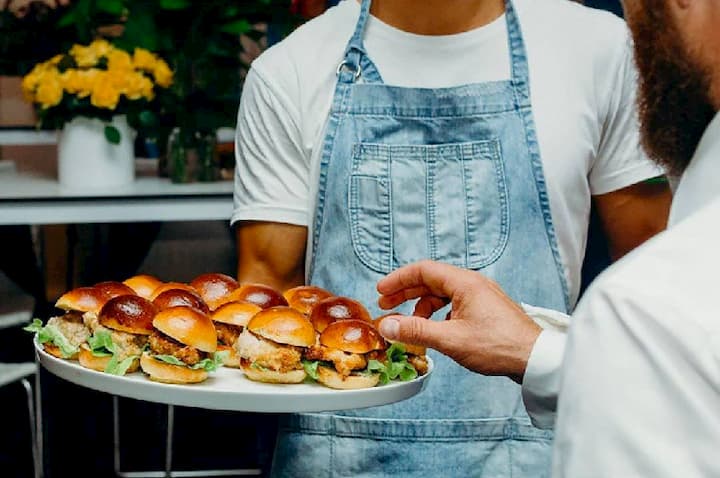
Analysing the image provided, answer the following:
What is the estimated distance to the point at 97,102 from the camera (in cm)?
301

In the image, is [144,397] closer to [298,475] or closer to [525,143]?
[298,475]

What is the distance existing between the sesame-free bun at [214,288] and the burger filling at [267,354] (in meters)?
0.16

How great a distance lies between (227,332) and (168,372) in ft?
0.63

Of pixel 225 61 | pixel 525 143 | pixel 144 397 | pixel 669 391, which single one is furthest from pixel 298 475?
pixel 225 61

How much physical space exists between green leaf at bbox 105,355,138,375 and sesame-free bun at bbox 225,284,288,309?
22 centimetres

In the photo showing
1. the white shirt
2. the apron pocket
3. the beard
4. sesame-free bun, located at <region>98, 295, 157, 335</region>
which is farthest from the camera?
the apron pocket

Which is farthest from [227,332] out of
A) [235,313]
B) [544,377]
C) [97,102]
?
[97,102]

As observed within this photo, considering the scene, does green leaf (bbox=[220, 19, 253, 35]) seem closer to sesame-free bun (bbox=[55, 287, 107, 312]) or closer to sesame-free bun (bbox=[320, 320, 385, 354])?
sesame-free bun (bbox=[55, 287, 107, 312])

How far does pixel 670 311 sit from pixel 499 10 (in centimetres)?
115

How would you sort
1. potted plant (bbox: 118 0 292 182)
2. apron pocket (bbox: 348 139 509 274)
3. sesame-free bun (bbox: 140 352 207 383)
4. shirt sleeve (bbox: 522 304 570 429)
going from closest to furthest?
shirt sleeve (bbox: 522 304 570 429)
sesame-free bun (bbox: 140 352 207 383)
apron pocket (bbox: 348 139 509 274)
potted plant (bbox: 118 0 292 182)

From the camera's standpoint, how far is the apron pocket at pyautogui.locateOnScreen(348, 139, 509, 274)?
168cm

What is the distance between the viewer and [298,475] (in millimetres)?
1673

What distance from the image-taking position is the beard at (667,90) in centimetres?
82

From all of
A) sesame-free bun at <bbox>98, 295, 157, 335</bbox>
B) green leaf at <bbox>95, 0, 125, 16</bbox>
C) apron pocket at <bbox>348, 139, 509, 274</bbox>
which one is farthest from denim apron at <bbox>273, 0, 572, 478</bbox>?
green leaf at <bbox>95, 0, 125, 16</bbox>
